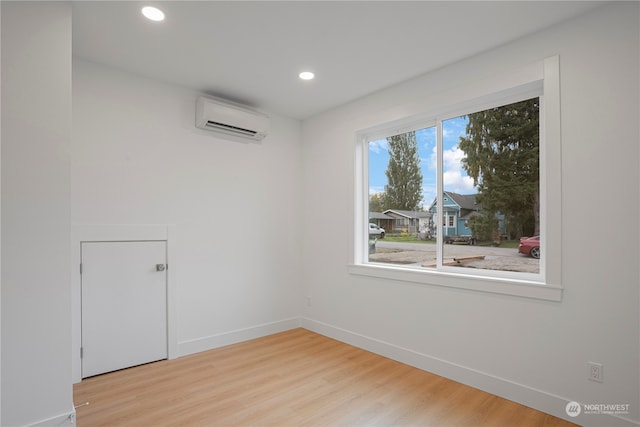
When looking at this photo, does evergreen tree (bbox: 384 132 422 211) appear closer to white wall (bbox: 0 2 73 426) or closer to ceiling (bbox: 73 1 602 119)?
ceiling (bbox: 73 1 602 119)

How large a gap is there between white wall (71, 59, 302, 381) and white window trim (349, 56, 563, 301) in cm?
139

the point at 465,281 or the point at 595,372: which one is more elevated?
the point at 465,281

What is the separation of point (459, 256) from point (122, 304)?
117 inches

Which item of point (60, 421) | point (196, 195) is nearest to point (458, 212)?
point (196, 195)

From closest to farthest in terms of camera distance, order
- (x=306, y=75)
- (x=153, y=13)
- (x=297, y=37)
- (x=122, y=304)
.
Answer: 1. (x=153, y=13)
2. (x=297, y=37)
3. (x=122, y=304)
4. (x=306, y=75)

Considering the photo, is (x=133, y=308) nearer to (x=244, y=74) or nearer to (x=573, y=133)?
(x=244, y=74)

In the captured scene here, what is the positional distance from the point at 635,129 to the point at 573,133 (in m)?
0.30

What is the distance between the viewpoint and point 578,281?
7.09 ft

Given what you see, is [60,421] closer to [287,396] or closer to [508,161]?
[287,396]

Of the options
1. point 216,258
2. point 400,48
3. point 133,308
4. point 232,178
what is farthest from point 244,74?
point 133,308

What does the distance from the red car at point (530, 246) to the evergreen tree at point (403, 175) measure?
0.99 metres

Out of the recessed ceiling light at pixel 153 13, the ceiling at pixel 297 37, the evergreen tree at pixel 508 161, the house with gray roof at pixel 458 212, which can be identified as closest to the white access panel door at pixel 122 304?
the ceiling at pixel 297 37

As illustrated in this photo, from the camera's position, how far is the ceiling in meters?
2.13

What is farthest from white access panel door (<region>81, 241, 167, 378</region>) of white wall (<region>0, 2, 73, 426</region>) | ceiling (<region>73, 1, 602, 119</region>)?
ceiling (<region>73, 1, 602, 119</region>)
